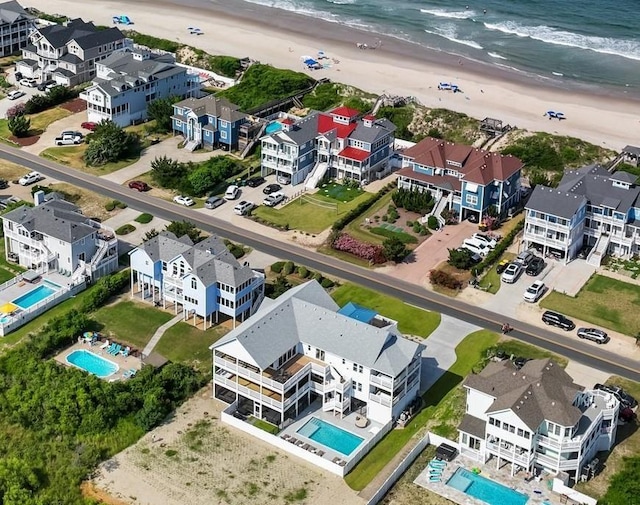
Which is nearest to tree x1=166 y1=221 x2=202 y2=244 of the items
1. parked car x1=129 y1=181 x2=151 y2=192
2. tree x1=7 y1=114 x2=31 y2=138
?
parked car x1=129 y1=181 x2=151 y2=192

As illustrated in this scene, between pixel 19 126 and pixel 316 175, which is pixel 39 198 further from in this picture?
pixel 316 175

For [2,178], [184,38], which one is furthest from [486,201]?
[184,38]

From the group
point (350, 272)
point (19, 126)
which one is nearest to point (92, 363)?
point (350, 272)

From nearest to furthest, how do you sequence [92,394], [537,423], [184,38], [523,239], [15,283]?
[537,423], [92,394], [15,283], [523,239], [184,38]


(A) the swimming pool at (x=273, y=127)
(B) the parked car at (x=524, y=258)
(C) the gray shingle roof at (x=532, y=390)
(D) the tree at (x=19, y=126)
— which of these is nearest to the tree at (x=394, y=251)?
(B) the parked car at (x=524, y=258)

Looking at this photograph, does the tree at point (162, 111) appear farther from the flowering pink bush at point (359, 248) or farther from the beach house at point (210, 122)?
the flowering pink bush at point (359, 248)

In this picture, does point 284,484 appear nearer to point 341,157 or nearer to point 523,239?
point 523,239
